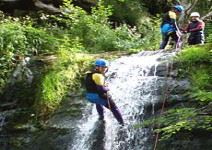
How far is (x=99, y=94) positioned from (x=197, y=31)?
13.5 feet

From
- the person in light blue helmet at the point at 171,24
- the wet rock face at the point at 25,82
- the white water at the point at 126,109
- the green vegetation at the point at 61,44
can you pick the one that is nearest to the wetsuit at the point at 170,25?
the person in light blue helmet at the point at 171,24

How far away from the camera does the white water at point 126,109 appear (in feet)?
28.8

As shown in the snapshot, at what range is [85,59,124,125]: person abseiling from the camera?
28.9 feet

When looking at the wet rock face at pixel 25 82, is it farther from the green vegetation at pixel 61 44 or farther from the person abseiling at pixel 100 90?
the person abseiling at pixel 100 90

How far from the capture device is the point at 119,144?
8.77 meters

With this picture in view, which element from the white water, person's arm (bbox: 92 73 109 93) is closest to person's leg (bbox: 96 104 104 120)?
the white water

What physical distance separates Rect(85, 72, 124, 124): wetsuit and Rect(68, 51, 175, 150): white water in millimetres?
315

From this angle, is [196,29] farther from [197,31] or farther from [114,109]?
[114,109]

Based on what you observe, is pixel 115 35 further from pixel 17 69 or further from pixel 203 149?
pixel 203 149

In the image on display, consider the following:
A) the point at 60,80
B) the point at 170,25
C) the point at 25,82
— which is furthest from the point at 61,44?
the point at 170,25

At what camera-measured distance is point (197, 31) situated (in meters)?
11.9

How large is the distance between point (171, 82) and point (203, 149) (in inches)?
77.7

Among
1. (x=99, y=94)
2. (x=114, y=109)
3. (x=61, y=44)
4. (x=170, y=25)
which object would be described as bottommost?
(x=114, y=109)

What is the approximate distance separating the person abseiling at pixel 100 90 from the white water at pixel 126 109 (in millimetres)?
330
